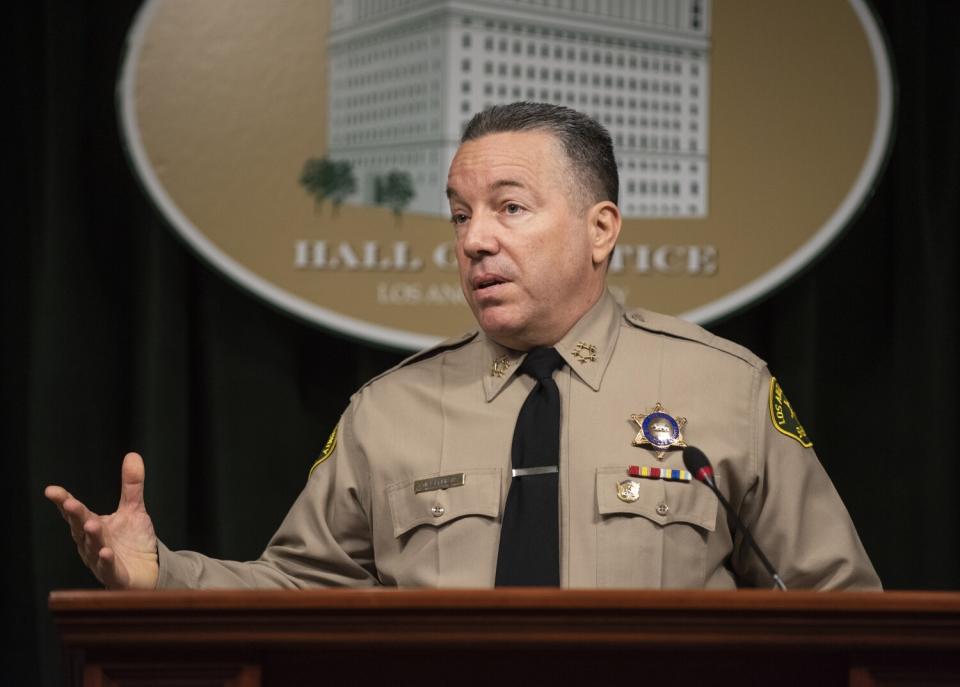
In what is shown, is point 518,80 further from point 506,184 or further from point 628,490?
point 628,490

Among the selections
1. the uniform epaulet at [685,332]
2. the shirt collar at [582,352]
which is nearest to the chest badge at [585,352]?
the shirt collar at [582,352]

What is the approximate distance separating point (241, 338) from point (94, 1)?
2.59ft

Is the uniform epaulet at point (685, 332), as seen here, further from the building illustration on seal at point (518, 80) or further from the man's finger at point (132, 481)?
the man's finger at point (132, 481)

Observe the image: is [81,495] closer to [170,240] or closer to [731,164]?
[170,240]

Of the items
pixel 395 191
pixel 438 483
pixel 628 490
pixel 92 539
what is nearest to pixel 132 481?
pixel 92 539

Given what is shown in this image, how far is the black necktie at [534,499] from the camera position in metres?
1.74

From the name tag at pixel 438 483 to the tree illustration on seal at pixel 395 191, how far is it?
3.04ft

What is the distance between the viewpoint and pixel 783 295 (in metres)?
2.70

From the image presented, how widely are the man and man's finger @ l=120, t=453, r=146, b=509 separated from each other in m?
0.11

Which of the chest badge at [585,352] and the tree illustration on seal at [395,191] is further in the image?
the tree illustration on seal at [395,191]

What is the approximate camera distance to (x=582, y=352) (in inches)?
75.9

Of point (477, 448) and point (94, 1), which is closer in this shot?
point (477, 448)
